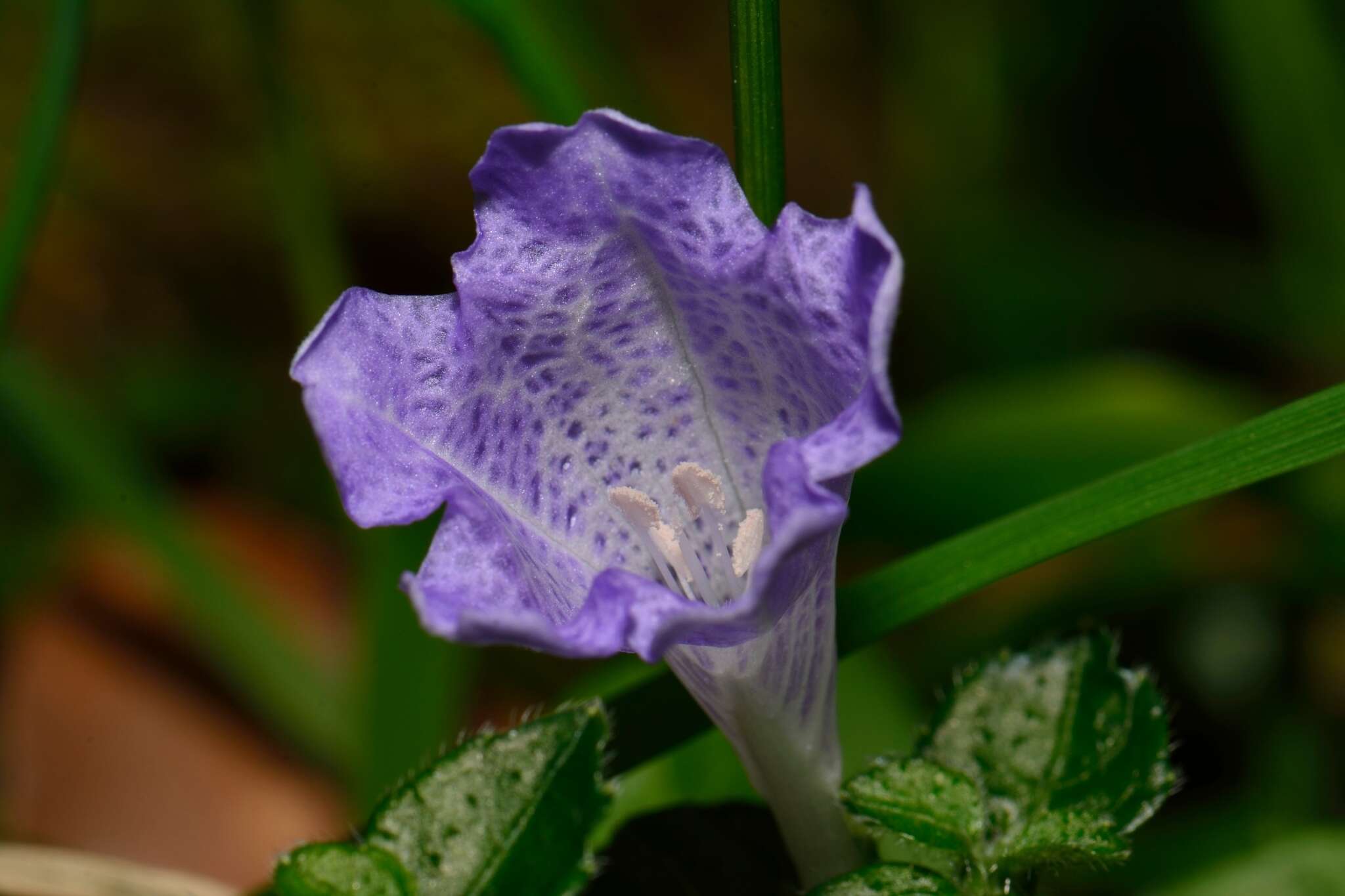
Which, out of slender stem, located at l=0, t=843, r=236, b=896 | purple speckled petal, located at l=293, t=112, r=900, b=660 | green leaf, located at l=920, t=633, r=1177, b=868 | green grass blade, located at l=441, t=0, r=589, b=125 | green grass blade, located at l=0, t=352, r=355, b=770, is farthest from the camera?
green grass blade, located at l=0, t=352, r=355, b=770

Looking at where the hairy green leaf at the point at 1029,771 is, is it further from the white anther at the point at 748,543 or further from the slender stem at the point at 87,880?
the slender stem at the point at 87,880

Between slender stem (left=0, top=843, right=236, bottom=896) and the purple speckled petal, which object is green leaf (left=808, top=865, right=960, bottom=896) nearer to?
the purple speckled petal

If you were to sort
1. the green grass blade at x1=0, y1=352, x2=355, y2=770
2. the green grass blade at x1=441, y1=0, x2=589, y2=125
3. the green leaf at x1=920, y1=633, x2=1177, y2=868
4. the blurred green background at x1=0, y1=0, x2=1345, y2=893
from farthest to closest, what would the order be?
the green grass blade at x1=0, y1=352, x2=355, y2=770 < the blurred green background at x1=0, y1=0, x2=1345, y2=893 < the green grass blade at x1=441, y1=0, x2=589, y2=125 < the green leaf at x1=920, y1=633, x2=1177, y2=868

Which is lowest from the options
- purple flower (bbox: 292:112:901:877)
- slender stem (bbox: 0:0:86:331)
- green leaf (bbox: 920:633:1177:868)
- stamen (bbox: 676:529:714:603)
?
green leaf (bbox: 920:633:1177:868)

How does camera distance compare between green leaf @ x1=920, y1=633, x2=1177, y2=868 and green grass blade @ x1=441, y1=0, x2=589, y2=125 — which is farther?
green grass blade @ x1=441, y1=0, x2=589, y2=125

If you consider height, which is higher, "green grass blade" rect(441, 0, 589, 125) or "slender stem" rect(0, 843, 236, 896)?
"green grass blade" rect(441, 0, 589, 125)

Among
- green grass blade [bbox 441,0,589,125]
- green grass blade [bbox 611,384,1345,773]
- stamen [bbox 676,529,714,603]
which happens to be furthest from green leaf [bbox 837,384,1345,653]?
green grass blade [bbox 441,0,589,125]

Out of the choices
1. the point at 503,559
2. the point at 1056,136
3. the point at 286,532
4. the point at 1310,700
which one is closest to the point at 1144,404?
the point at 1310,700

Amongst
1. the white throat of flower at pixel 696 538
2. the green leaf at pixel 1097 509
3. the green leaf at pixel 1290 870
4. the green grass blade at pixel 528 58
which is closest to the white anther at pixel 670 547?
the white throat of flower at pixel 696 538
